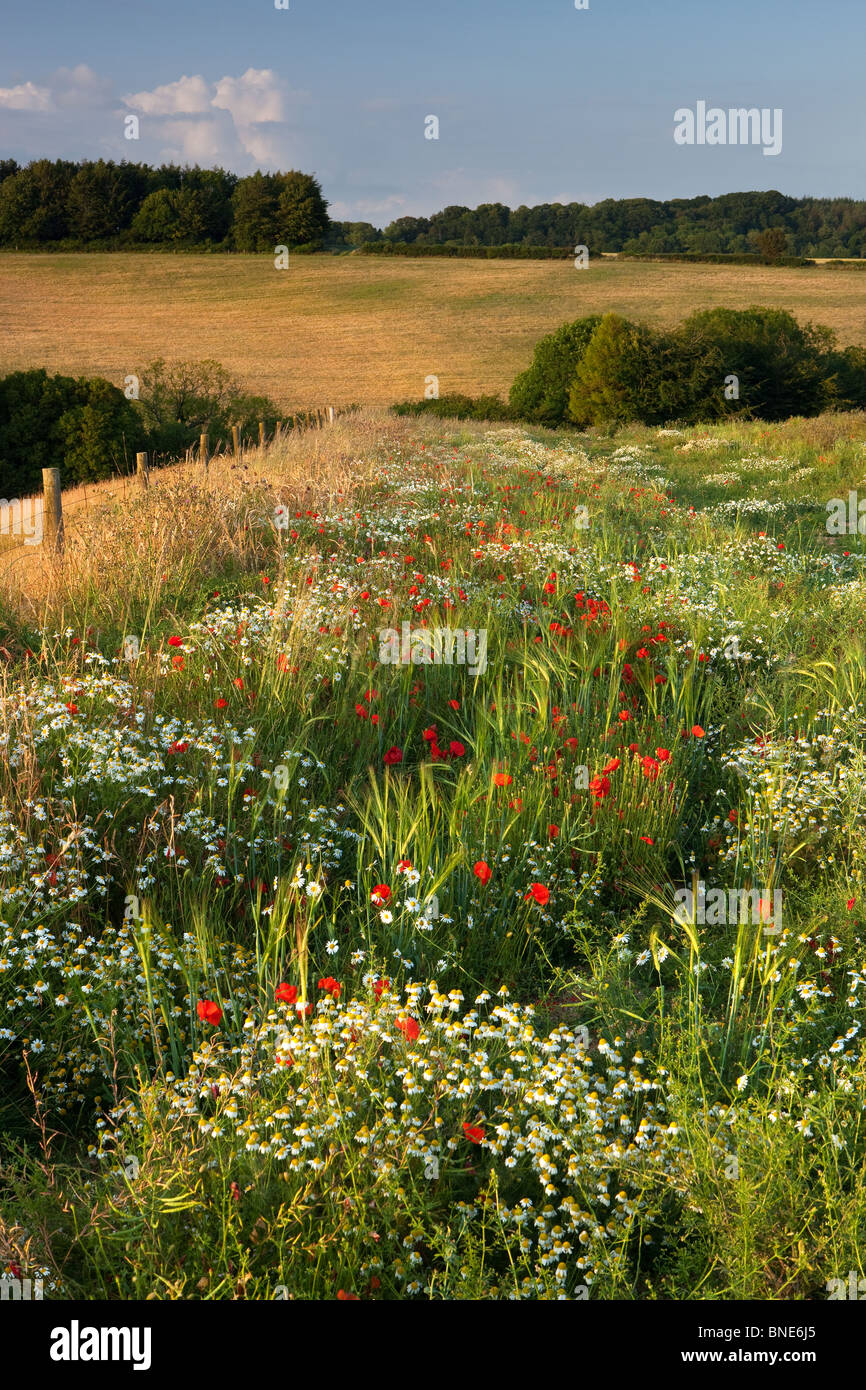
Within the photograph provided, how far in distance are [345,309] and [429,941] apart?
60.8 m

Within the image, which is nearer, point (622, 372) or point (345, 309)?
point (622, 372)

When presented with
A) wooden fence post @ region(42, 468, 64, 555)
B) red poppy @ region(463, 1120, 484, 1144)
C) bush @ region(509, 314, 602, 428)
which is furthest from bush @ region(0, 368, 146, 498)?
red poppy @ region(463, 1120, 484, 1144)

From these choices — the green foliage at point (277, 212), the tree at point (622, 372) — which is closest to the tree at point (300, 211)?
the green foliage at point (277, 212)

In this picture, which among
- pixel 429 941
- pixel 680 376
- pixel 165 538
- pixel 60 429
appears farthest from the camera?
pixel 680 376

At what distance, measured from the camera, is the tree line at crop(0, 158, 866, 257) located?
66.6 m

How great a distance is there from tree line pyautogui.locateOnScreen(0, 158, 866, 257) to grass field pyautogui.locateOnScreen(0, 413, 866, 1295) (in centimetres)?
6941

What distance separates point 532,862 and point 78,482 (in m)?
34.9

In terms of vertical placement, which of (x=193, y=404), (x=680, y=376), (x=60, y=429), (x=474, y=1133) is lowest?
(x=474, y=1133)

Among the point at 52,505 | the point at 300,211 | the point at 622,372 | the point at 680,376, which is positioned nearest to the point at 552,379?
the point at 622,372

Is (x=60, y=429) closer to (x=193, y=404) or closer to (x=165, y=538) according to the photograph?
(x=193, y=404)

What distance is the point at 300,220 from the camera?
69125mm

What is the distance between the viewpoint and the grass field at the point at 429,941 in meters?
2.41

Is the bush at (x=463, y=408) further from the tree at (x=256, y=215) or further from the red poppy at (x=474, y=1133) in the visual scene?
the red poppy at (x=474, y=1133)
